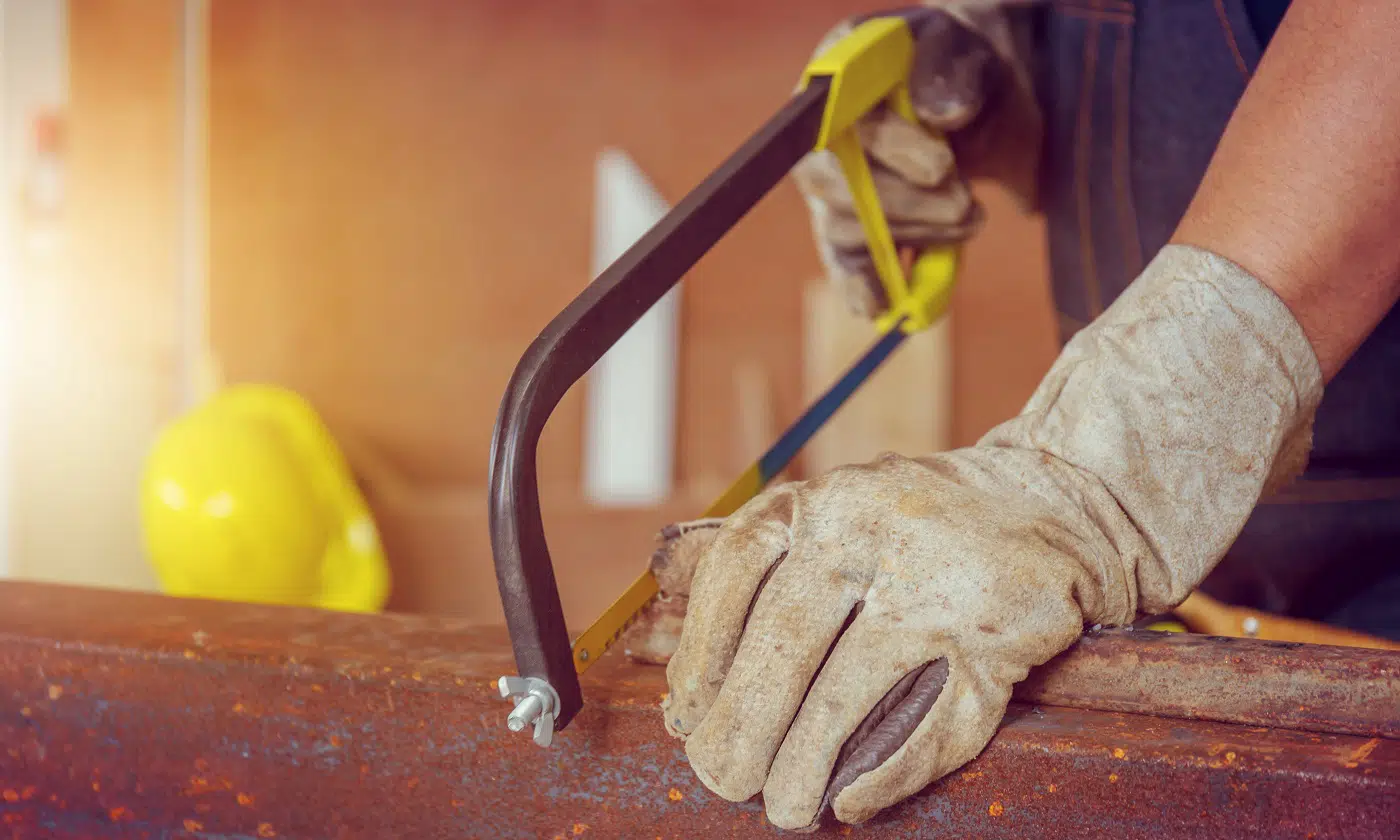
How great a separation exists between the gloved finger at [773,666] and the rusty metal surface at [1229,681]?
0.52 ft

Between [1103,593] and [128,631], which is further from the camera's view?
[128,631]

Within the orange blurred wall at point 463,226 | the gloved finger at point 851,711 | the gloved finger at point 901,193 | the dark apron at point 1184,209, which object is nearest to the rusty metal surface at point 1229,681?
the gloved finger at point 851,711

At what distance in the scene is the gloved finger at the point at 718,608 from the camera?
67cm

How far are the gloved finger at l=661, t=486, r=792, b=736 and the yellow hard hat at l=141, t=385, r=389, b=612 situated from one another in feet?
8.63

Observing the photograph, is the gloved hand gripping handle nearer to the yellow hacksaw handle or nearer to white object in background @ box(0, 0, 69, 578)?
the yellow hacksaw handle

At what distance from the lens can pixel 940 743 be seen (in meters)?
0.63

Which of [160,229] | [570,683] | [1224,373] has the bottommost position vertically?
[160,229]

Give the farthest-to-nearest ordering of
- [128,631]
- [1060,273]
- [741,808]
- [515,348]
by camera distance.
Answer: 1. [515,348]
2. [1060,273]
3. [128,631]
4. [741,808]

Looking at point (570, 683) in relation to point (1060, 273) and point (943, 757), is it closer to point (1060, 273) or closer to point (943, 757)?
point (943, 757)

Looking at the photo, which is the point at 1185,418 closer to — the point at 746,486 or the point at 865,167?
the point at 746,486

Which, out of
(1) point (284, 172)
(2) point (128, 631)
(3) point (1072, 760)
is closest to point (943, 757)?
(3) point (1072, 760)

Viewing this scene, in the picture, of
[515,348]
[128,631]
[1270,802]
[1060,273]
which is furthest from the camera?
[515,348]

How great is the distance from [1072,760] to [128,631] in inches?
29.3

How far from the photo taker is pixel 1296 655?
67 cm
